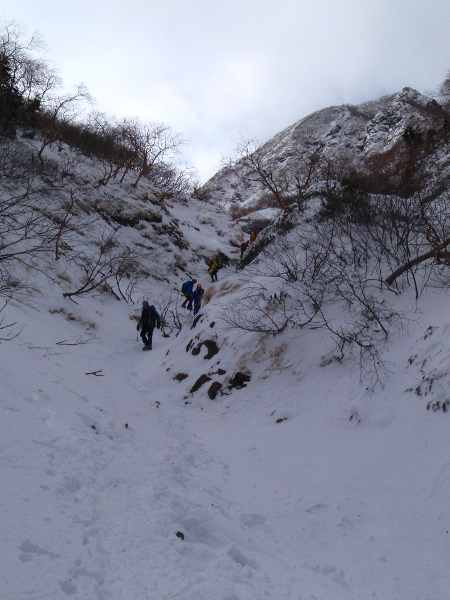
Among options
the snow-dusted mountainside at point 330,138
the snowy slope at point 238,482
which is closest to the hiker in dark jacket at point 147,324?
the snowy slope at point 238,482

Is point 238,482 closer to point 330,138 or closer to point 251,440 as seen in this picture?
point 251,440

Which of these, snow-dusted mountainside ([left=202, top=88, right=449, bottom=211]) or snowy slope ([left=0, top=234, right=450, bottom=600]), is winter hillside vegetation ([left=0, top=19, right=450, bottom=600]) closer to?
snowy slope ([left=0, top=234, right=450, bottom=600])

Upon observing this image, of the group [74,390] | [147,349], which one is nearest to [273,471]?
[74,390]

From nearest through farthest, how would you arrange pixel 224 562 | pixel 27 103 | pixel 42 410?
pixel 224 562, pixel 42 410, pixel 27 103

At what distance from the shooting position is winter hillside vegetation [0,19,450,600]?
267 centimetres

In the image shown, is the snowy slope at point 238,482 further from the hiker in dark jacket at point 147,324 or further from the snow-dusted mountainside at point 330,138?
the snow-dusted mountainside at point 330,138

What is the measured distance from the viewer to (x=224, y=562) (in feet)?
9.18

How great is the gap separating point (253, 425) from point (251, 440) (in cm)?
46

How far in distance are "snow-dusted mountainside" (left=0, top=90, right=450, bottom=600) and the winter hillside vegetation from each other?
0.02 m

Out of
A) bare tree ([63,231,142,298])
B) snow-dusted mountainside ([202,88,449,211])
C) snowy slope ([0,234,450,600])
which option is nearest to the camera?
snowy slope ([0,234,450,600])

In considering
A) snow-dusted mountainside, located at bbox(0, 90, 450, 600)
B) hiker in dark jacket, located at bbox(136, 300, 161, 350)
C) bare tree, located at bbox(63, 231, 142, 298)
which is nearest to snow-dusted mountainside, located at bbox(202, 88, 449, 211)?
bare tree, located at bbox(63, 231, 142, 298)

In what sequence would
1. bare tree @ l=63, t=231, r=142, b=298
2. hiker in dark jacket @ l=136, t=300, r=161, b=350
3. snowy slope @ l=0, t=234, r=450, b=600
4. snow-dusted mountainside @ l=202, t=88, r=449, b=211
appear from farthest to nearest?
snow-dusted mountainside @ l=202, t=88, r=449, b=211
bare tree @ l=63, t=231, r=142, b=298
hiker in dark jacket @ l=136, t=300, r=161, b=350
snowy slope @ l=0, t=234, r=450, b=600

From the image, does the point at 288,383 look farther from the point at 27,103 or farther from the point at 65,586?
the point at 27,103

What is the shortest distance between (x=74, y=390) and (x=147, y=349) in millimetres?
5751
